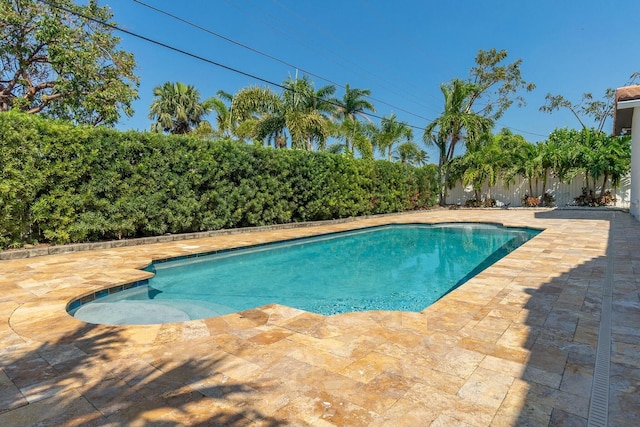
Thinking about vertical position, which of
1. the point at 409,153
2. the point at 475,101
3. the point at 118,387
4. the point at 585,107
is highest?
the point at 585,107

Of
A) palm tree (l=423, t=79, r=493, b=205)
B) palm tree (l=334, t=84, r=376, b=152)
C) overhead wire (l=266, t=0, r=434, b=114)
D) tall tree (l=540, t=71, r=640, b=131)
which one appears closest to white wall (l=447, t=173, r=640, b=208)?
palm tree (l=423, t=79, r=493, b=205)

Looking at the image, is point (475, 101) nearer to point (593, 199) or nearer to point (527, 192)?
point (527, 192)

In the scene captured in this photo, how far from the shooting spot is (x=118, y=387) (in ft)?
7.86

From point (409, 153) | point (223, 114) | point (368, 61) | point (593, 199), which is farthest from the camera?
point (409, 153)

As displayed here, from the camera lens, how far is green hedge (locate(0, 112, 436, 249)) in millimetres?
7031

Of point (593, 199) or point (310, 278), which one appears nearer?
point (310, 278)

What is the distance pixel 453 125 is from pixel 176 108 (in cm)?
2057

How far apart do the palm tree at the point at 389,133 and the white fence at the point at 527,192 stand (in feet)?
17.7

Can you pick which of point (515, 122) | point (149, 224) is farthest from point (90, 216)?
point (515, 122)

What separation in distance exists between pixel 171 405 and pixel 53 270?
508 cm

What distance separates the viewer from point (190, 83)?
2844 centimetres

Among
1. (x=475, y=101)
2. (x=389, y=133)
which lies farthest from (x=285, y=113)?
(x=475, y=101)

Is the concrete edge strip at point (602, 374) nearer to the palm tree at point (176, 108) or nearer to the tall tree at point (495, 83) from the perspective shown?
the tall tree at point (495, 83)

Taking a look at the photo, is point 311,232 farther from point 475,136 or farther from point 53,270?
point 475,136
